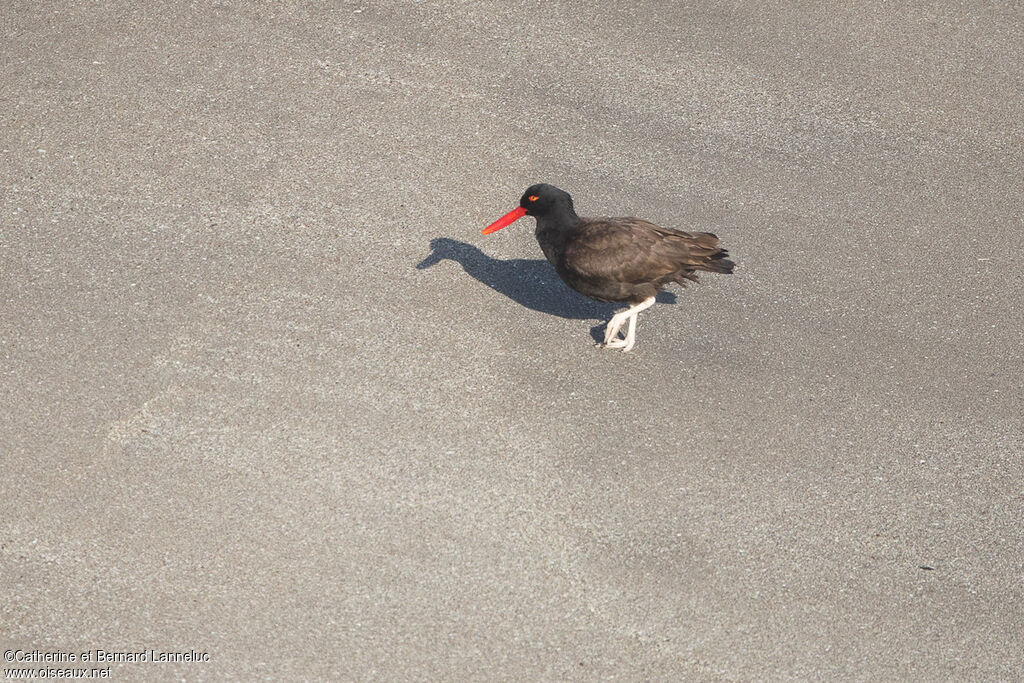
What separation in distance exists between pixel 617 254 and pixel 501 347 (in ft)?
3.34

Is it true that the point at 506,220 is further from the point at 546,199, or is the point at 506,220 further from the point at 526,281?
the point at 526,281

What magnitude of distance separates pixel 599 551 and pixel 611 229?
238 centimetres

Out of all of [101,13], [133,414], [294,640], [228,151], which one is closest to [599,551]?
[294,640]

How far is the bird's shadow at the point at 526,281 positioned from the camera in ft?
25.1

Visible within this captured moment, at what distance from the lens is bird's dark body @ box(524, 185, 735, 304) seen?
23.1 feet

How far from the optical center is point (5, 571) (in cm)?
545

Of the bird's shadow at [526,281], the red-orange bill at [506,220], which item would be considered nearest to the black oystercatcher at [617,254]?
the red-orange bill at [506,220]

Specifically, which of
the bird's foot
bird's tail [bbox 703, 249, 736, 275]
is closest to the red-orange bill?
the bird's foot

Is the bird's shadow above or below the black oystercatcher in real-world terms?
below

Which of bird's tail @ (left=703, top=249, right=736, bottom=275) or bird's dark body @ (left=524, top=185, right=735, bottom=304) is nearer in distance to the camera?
bird's dark body @ (left=524, top=185, right=735, bottom=304)

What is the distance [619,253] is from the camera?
7059mm

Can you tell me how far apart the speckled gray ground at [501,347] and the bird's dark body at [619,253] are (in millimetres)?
454

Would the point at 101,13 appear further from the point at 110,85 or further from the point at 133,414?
the point at 133,414

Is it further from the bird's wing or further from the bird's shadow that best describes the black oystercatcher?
the bird's shadow
